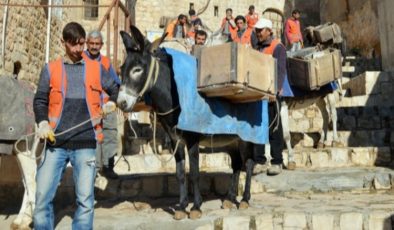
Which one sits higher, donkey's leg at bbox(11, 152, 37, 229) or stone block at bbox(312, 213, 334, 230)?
donkey's leg at bbox(11, 152, 37, 229)

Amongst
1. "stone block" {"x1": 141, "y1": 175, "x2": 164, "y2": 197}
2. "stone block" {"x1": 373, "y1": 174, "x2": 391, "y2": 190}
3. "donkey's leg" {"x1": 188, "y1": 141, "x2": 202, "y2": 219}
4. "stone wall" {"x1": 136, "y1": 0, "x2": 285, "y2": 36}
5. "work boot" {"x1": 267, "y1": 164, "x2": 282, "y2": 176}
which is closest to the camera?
"donkey's leg" {"x1": 188, "y1": 141, "x2": 202, "y2": 219}

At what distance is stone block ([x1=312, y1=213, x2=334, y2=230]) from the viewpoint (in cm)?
408

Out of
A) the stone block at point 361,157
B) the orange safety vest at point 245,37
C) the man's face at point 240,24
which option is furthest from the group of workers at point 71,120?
the man's face at point 240,24

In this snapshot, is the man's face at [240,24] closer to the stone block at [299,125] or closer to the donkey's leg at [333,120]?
the donkey's leg at [333,120]

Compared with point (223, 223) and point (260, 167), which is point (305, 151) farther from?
point (223, 223)

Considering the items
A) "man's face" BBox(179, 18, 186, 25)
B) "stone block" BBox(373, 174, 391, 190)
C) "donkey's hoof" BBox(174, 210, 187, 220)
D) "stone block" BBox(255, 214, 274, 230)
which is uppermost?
"man's face" BBox(179, 18, 186, 25)

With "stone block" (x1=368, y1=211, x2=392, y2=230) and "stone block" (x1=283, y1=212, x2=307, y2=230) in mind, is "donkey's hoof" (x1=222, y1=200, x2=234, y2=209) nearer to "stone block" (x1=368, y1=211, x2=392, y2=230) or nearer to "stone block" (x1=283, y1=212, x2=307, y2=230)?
"stone block" (x1=283, y1=212, x2=307, y2=230)

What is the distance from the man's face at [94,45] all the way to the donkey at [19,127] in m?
0.83

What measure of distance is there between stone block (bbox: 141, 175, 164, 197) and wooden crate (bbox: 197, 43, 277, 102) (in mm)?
1829

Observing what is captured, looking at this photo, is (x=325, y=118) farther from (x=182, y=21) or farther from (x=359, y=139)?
(x=182, y=21)

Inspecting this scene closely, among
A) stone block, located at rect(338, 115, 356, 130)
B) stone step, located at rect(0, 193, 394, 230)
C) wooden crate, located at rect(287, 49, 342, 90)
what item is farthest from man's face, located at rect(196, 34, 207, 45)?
stone block, located at rect(338, 115, 356, 130)

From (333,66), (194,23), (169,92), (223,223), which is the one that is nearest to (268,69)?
(169,92)

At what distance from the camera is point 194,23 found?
382 inches

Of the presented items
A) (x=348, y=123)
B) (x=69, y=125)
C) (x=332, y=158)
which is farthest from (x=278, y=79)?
(x=348, y=123)
